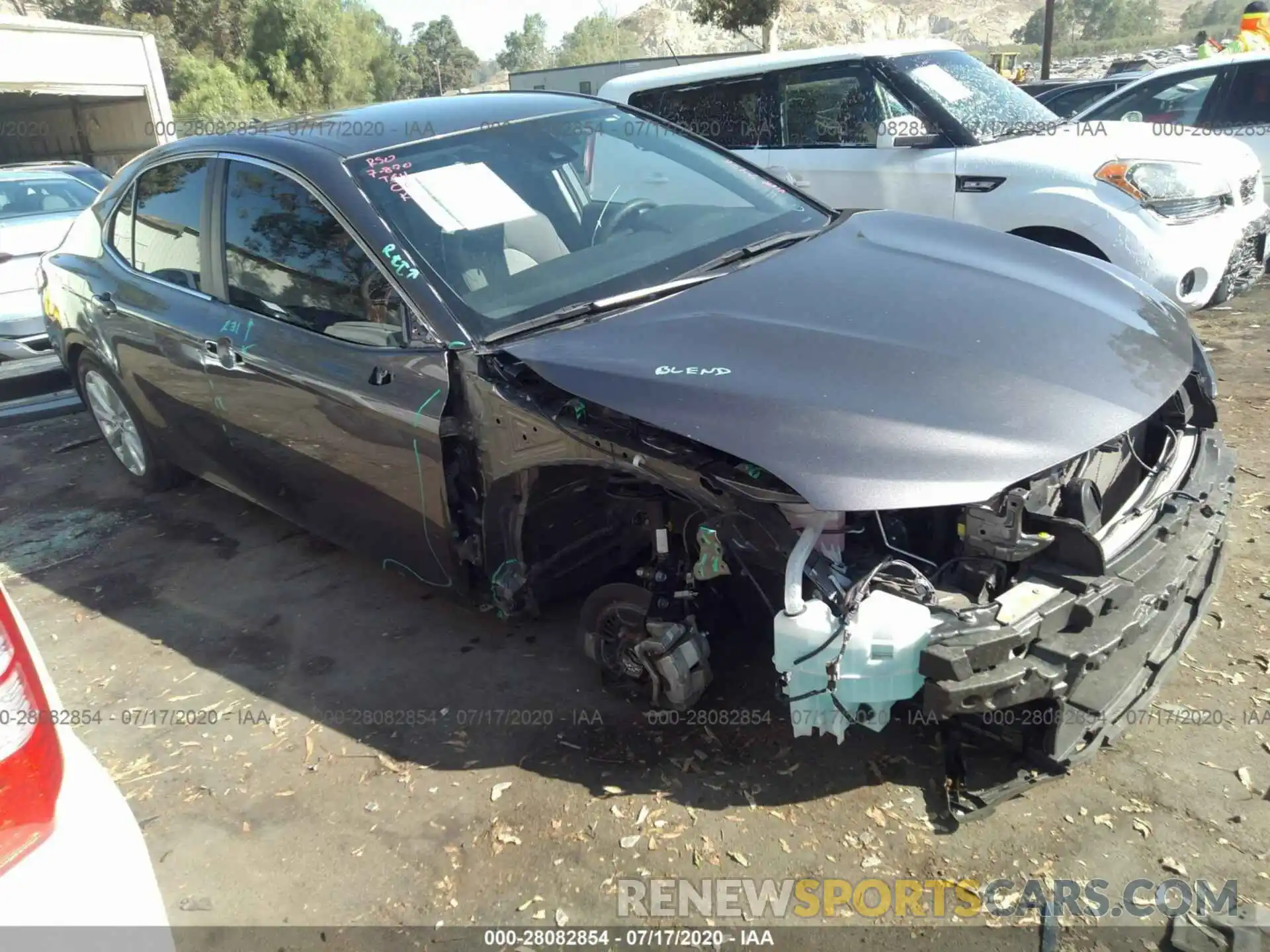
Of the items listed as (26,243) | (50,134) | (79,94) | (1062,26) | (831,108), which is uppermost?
(1062,26)

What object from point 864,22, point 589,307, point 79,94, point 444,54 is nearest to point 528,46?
point 444,54

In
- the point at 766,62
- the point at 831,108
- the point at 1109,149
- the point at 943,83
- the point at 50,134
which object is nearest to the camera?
the point at 1109,149

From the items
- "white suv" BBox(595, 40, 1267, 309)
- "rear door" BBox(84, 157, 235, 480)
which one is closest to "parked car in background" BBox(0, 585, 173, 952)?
"rear door" BBox(84, 157, 235, 480)

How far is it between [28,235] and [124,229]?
4533 mm

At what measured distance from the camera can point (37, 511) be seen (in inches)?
207

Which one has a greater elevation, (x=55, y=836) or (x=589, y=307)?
(x=589, y=307)

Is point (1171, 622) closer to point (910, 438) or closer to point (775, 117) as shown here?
point (910, 438)

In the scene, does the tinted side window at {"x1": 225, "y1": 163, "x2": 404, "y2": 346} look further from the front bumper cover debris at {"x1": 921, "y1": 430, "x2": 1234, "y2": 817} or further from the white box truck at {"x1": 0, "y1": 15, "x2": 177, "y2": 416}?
the white box truck at {"x1": 0, "y1": 15, "x2": 177, "y2": 416}

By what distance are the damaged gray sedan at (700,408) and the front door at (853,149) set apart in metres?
2.64

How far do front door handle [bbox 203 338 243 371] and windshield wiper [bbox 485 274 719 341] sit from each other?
4.38 ft

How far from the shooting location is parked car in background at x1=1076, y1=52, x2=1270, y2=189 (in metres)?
7.79

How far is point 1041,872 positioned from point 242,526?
12.9ft

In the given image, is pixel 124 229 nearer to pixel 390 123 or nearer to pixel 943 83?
pixel 390 123

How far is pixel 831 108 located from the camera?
6711 millimetres
